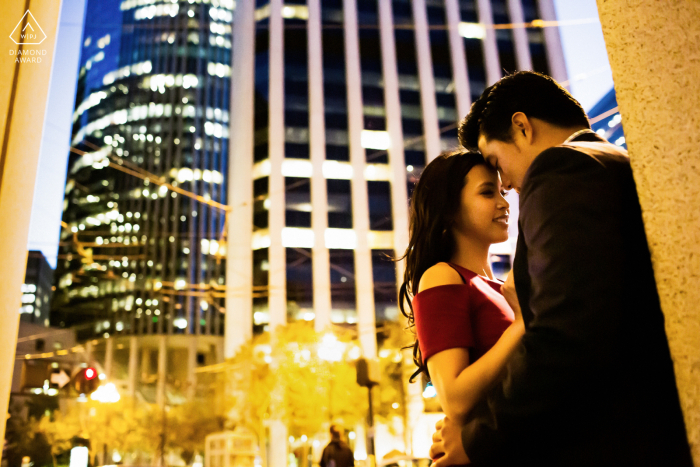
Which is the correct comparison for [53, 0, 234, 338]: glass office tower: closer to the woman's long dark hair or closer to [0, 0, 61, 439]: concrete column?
[0, 0, 61, 439]: concrete column

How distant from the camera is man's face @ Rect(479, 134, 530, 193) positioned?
4.79 feet

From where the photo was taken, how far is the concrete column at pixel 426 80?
117 feet

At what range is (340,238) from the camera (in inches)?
1324

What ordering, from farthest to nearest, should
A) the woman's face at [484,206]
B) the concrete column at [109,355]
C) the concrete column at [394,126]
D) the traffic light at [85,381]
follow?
the concrete column at [109,355] < the concrete column at [394,126] < the traffic light at [85,381] < the woman's face at [484,206]

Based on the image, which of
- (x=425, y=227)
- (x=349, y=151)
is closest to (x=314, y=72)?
(x=349, y=151)

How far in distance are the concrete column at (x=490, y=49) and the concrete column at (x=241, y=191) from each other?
52.3 ft

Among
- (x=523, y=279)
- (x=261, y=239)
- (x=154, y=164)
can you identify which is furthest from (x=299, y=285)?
(x=154, y=164)

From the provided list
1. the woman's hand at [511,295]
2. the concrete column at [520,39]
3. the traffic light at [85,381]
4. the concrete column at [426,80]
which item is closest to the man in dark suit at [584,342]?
the woman's hand at [511,295]

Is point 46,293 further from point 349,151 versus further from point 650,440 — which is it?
point 650,440

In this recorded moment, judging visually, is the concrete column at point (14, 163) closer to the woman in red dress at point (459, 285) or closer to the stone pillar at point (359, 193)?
the woman in red dress at point (459, 285)

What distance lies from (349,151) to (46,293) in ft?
188

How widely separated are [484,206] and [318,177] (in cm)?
3284

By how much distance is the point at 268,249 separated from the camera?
107ft

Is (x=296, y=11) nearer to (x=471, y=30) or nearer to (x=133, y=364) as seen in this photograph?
(x=471, y=30)
